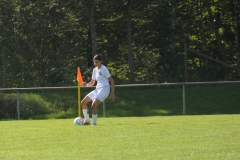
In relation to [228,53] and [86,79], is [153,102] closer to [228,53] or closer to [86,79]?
[86,79]

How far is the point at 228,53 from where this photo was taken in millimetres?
36906

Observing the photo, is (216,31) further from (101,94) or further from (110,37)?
(101,94)

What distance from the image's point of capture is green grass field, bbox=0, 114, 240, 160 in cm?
1016

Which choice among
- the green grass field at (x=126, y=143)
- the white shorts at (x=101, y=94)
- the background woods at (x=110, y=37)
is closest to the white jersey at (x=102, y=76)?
the white shorts at (x=101, y=94)

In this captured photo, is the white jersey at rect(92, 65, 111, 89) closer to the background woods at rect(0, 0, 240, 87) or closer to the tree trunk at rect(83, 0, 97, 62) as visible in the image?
the background woods at rect(0, 0, 240, 87)

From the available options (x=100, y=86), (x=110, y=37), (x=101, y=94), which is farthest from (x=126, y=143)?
(x=110, y=37)

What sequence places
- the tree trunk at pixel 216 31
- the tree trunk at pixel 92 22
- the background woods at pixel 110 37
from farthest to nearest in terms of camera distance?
the tree trunk at pixel 216 31 < the tree trunk at pixel 92 22 < the background woods at pixel 110 37

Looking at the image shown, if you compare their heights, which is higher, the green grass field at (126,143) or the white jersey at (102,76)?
the white jersey at (102,76)

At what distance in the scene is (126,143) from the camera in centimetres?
1184

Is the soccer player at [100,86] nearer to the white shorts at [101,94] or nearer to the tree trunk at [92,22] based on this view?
the white shorts at [101,94]

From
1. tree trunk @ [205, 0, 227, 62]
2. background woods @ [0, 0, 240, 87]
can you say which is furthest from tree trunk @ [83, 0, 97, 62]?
→ tree trunk @ [205, 0, 227, 62]

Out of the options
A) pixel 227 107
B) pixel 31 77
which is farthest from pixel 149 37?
pixel 227 107

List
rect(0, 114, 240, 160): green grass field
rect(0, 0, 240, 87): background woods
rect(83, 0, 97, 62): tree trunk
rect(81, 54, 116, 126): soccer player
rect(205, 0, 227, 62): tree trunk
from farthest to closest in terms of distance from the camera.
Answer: rect(205, 0, 227, 62): tree trunk
rect(83, 0, 97, 62): tree trunk
rect(0, 0, 240, 87): background woods
rect(81, 54, 116, 126): soccer player
rect(0, 114, 240, 160): green grass field

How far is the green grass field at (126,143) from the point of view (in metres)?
10.2
